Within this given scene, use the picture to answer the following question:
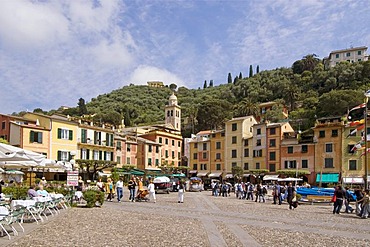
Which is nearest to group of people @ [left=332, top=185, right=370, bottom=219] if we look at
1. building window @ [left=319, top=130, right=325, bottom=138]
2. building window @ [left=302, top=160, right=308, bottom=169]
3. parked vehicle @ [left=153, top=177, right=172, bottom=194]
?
parked vehicle @ [left=153, top=177, right=172, bottom=194]

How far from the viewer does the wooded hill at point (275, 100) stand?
79.2m

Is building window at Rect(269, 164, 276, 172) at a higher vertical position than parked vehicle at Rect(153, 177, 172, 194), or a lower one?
higher

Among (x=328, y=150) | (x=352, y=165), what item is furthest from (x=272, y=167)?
(x=352, y=165)

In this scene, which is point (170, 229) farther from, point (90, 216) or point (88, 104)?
point (88, 104)

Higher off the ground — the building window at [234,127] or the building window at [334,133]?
the building window at [234,127]

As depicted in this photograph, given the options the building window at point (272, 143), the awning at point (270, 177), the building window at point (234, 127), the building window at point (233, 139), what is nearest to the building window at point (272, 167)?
the awning at point (270, 177)

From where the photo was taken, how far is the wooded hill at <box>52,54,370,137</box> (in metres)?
79.2

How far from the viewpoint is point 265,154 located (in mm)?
64438

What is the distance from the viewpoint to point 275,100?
Result: 10981cm

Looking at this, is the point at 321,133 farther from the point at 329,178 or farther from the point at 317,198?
the point at 317,198

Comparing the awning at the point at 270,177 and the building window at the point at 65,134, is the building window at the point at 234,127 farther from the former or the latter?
the building window at the point at 65,134

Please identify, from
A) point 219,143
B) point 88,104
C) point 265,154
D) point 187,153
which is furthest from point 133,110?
point 265,154

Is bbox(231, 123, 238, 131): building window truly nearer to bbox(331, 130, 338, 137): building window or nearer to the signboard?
bbox(331, 130, 338, 137): building window

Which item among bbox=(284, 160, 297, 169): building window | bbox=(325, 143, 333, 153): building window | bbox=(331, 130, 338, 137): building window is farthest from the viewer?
bbox=(284, 160, 297, 169): building window
